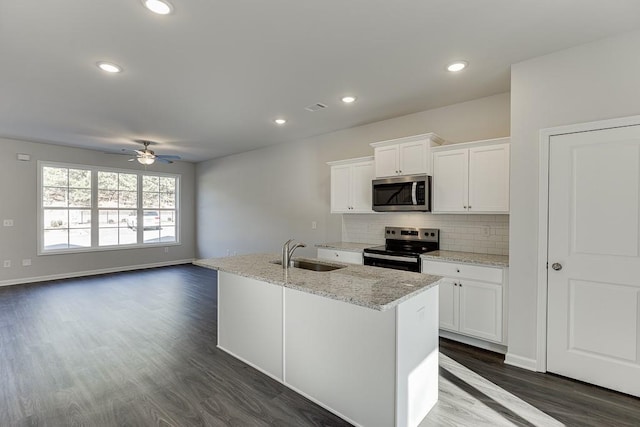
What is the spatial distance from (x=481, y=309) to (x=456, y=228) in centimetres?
108

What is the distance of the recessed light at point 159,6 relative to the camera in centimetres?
196

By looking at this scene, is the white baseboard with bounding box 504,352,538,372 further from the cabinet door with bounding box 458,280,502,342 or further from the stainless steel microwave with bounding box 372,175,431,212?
the stainless steel microwave with bounding box 372,175,431,212

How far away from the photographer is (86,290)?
539 centimetres

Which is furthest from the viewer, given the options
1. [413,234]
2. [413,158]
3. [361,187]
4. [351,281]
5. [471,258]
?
[361,187]

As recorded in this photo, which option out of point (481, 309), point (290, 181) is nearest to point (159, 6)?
point (481, 309)

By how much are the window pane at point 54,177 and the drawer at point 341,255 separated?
5.78 metres

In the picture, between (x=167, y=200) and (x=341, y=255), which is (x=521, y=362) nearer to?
(x=341, y=255)

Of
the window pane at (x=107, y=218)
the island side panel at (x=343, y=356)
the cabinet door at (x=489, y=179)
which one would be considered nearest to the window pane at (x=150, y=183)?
the window pane at (x=107, y=218)

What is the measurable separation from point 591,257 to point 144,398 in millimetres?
3700

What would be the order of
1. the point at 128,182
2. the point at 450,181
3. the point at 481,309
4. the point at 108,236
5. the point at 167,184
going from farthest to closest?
the point at 167,184 → the point at 128,182 → the point at 108,236 → the point at 450,181 → the point at 481,309

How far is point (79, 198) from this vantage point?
6.56 meters

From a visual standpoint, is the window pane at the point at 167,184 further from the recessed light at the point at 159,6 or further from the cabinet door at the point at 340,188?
the recessed light at the point at 159,6

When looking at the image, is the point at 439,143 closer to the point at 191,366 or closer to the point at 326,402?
the point at 326,402

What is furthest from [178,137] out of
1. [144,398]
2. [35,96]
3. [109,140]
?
[144,398]
